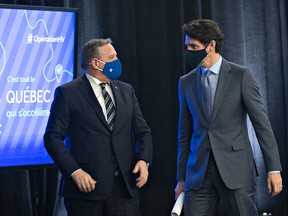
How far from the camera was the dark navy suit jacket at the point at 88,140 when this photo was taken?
333 centimetres

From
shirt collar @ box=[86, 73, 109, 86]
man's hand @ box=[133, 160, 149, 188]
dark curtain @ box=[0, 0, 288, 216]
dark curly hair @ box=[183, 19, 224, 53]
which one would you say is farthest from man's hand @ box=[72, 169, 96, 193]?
dark curtain @ box=[0, 0, 288, 216]

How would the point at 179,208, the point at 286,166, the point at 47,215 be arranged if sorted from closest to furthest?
the point at 179,208 < the point at 47,215 < the point at 286,166

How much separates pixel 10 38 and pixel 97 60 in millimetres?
878

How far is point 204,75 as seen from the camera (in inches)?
137

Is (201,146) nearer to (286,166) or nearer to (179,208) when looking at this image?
(179,208)

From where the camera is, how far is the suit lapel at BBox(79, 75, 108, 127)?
340 centimetres

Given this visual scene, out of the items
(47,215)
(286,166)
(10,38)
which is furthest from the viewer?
(286,166)

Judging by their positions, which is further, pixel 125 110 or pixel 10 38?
pixel 10 38

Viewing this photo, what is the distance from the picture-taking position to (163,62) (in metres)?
5.21

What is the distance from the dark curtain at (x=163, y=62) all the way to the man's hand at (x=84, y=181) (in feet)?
4.60

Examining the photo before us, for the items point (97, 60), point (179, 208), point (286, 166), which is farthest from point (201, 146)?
point (286, 166)

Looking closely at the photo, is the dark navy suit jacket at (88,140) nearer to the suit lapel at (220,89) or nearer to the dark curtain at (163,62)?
the suit lapel at (220,89)

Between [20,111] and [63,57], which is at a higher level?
[63,57]

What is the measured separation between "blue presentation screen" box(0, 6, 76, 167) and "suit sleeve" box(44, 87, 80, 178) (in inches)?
31.5
